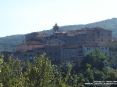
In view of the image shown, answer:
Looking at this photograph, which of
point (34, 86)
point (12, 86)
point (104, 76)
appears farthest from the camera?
point (104, 76)

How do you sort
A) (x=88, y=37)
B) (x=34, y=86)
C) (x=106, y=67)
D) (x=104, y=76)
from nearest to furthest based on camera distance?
(x=34, y=86) < (x=104, y=76) < (x=106, y=67) < (x=88, y=37)

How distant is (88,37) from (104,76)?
57618mm

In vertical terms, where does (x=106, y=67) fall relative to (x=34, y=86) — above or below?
below

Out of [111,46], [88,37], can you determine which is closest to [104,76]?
[111,46]

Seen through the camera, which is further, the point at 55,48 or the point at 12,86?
the point at 55,48

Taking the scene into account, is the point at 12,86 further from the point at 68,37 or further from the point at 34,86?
the point at 68,37

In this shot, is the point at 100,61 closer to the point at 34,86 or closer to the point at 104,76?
the point at 104,76

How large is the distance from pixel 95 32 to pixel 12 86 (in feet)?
352

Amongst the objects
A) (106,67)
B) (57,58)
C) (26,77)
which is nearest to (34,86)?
(26,77)

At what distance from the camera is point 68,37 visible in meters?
134

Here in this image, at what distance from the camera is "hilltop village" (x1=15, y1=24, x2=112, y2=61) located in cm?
11494

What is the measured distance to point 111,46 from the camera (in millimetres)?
120688

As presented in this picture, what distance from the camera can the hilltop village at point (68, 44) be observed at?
377ft

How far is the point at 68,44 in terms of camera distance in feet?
408
